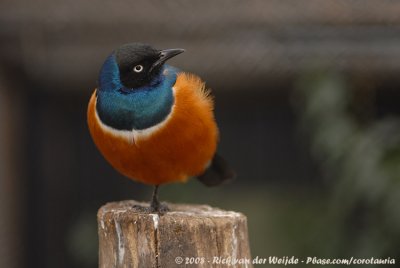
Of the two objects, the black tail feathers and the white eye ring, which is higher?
the white eye ring

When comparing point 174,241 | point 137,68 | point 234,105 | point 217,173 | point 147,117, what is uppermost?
point 137,68

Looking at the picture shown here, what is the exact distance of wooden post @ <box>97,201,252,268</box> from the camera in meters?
3.45

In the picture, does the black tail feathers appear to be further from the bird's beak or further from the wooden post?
the wooden post

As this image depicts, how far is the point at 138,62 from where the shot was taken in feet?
14.0

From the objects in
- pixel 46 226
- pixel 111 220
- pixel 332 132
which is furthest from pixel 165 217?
pixel 46 226

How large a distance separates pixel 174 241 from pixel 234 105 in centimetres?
329

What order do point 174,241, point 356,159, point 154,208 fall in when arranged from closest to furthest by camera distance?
point 174,241, point 154,208, point 356,159

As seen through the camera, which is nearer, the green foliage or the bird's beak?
the bird's beak

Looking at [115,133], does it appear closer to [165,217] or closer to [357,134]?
[165,217]

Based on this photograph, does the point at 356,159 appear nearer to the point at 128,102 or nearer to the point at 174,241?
the point at 128,102

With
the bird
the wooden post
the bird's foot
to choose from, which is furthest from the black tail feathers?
the wooden post

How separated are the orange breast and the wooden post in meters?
0.65

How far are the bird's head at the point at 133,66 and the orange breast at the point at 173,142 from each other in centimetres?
18

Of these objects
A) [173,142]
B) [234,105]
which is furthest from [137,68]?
[234,105]
